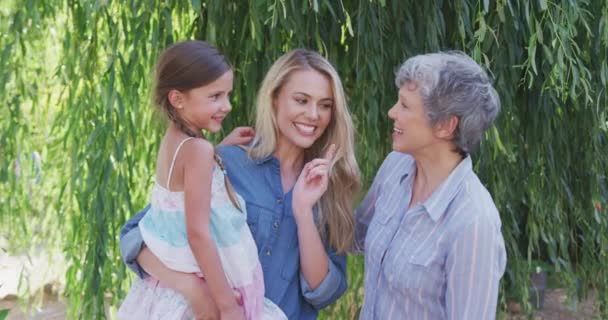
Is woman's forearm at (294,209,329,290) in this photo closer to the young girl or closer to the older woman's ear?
the young girl

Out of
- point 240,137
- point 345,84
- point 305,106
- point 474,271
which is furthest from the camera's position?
point 345,84

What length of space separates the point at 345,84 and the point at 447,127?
89cm

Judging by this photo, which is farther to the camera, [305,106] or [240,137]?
[240,137]

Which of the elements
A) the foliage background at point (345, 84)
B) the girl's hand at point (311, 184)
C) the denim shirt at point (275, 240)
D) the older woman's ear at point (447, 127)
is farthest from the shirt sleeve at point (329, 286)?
the foliage background at point (345, 84)

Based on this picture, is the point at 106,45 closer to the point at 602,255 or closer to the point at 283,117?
the point at 283,117

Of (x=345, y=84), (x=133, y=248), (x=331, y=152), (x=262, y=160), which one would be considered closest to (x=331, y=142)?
(x=331, y=152)

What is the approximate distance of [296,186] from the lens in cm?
176

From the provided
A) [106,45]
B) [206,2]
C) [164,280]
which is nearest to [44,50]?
[106,45]

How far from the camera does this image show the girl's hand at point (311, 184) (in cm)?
174

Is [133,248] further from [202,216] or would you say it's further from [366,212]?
[366,212]

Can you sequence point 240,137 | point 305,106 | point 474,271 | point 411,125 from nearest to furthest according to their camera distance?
point 474,271 → point 411,125 → point 305,106 → point 240,137

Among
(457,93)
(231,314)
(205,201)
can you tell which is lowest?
(231,314)

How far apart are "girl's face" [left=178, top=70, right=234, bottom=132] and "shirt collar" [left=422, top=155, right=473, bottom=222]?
1.50ft

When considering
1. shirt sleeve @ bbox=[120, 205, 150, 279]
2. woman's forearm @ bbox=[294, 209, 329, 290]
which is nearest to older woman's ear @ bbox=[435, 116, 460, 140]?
woman's forearm @ bbox=[294, 209, 329, 290]
